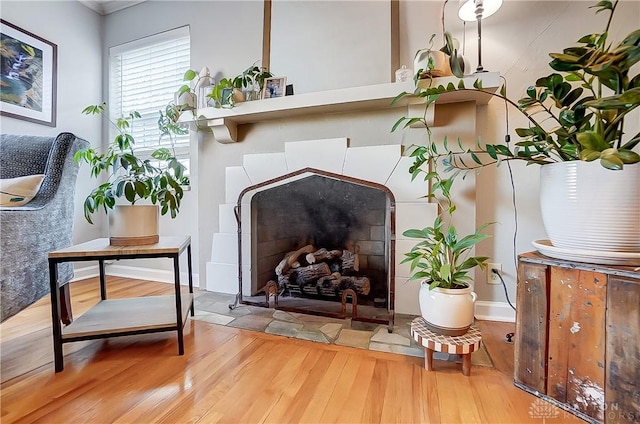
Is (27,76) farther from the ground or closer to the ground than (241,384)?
farther from the ground

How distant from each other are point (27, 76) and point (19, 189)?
1462mm

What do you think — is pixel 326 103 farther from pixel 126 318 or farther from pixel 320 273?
pixel 126 318

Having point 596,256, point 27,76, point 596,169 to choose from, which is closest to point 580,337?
point 596,256

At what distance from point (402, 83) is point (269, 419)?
1.55 metres

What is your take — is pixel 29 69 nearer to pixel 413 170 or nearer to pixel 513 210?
pixel 413 170

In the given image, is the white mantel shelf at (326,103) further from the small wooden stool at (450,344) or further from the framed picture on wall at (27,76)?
the framed picture on wall at (27,76)

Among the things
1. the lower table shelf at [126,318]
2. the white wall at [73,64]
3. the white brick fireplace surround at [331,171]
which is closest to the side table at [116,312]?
the lower table shelf at [126,318]

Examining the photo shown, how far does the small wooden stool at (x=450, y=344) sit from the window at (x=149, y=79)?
214 centimetres

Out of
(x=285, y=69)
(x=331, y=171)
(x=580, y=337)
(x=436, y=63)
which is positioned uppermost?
(x=285, y=69)

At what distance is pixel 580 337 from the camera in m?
0.87

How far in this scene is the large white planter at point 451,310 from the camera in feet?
3.54

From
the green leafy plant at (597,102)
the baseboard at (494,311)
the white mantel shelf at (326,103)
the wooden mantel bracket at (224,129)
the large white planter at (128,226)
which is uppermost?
the white mantel shelf at (326,103)

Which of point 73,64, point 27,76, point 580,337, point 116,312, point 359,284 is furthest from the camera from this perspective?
point 73,64

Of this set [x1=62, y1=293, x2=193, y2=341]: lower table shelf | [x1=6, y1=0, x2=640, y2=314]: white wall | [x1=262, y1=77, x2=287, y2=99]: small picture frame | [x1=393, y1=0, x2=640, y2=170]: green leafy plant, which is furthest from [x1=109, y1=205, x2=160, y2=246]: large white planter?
[x1=393, y1=0, x2=640, y2=170]: green leafy plant
